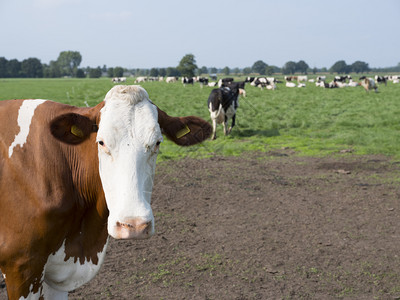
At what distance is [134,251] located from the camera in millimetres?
5504

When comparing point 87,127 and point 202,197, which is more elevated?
point 87,127

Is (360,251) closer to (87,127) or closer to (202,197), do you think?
(202,197)

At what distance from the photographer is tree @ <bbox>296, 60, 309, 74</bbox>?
16916cm

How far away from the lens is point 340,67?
544 feet

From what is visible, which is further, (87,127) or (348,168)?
(348,168)

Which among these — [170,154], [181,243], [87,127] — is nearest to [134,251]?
[181,243]

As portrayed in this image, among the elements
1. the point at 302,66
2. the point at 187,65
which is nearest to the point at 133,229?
the point at 187,65

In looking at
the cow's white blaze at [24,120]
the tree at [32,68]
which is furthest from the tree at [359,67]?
the cow's white blaze at [24,120]

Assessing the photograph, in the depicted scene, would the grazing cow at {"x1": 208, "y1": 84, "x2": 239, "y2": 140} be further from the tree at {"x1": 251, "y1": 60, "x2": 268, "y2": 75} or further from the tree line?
the tree at {"x1": 251, "y1": 60, "x2": 268, "y2": 75}

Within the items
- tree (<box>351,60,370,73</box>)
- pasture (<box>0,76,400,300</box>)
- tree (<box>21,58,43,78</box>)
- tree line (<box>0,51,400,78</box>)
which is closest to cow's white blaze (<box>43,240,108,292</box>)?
pasture (<box>0,76,400,300</box>)

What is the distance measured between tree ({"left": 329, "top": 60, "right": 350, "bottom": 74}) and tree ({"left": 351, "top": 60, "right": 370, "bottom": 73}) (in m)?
2.85

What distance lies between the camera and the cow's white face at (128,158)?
7.70 ft

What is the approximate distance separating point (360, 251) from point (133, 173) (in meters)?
4.28

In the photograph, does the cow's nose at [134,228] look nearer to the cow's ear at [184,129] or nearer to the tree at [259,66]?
the cow's ear at [184,129]
